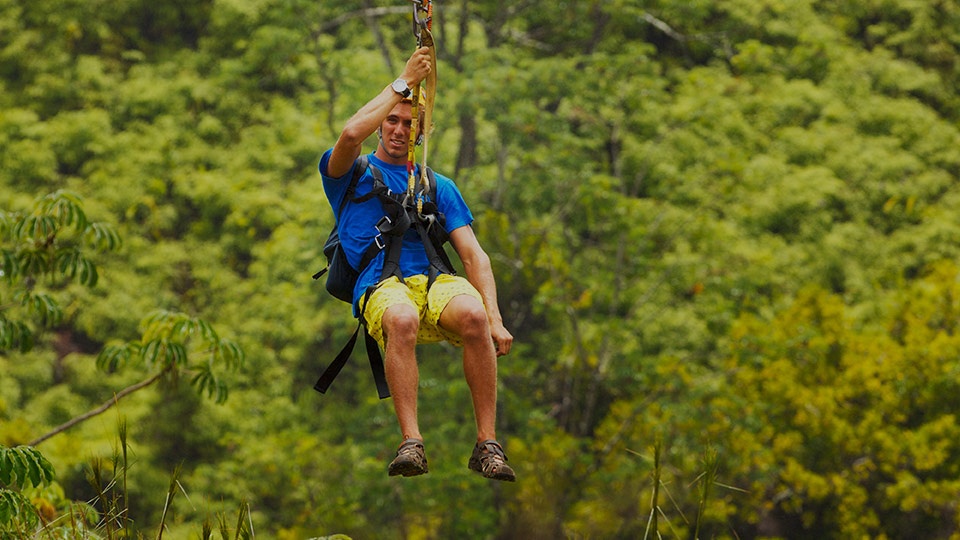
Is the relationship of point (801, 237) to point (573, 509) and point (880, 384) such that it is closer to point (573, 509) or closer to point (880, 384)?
point (880, 384)

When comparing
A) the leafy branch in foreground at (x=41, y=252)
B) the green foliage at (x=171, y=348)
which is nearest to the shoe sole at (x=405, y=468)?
the green foliage at (x=171, y=348)

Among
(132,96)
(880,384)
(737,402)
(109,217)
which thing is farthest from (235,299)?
(880,384)

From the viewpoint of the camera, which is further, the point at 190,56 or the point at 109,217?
the point at 190,56

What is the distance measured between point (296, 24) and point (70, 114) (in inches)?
214

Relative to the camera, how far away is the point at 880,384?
1641 cm

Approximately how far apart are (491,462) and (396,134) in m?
1.03

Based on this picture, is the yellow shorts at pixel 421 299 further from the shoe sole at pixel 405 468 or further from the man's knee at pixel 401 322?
the shoe sole at pixel 405 468

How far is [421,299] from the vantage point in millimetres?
3719

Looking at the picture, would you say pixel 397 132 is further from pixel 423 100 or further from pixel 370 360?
pixel 370 360

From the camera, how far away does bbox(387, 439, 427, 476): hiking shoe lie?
11.0 ft

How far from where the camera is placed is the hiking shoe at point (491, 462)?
3.45 metres

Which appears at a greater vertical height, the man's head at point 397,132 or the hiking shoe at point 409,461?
the man's head at point 397,132

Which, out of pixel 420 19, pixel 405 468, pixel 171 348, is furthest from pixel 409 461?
pixel 171 348

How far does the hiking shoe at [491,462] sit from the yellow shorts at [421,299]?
0.34 metres
